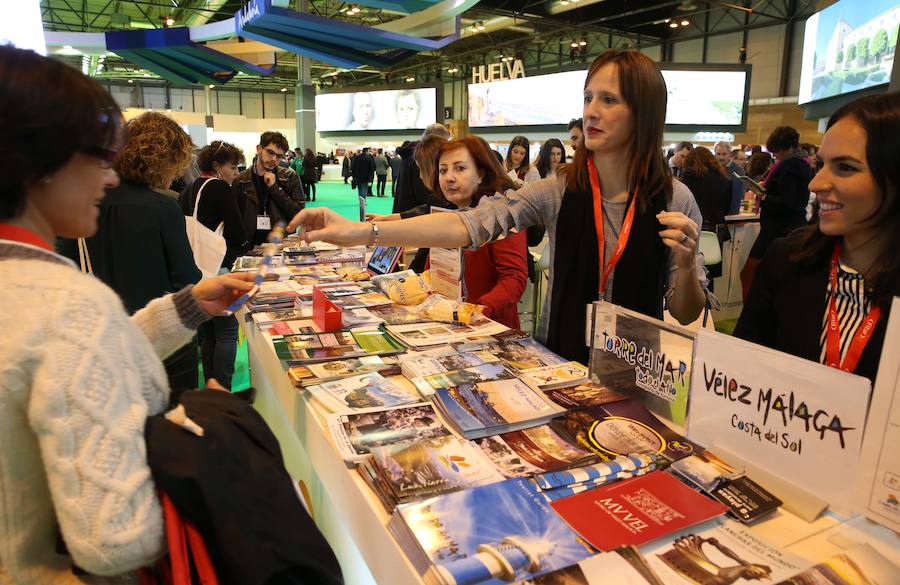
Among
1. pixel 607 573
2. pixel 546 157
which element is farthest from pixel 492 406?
pixel 546 157

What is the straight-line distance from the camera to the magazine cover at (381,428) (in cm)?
120

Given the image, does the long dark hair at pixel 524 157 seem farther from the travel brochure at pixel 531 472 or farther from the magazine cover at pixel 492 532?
the magazine cover at pixel 492 532

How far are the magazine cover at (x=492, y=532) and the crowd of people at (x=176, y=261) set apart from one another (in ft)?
1.24

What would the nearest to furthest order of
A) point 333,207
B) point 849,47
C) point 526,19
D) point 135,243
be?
point 135,243 < point 849,47 < point 333,207 < point 526,19

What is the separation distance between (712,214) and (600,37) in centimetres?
1805

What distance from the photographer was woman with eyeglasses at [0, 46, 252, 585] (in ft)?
2.30

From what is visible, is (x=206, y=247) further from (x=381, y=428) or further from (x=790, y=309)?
(x=790, y=309)

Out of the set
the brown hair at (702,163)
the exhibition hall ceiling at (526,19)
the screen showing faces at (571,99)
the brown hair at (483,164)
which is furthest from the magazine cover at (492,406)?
the exhibition hall ceiling at (526,19)

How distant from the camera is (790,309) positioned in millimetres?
1349

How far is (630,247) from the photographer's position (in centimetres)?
161

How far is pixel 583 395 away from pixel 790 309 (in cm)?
52

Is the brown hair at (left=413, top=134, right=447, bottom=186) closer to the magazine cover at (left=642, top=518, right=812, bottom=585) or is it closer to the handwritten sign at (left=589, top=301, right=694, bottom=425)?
the handwritten sign at (left=589, top=301, right=694, bottom=425)

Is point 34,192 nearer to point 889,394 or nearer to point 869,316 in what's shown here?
point 889,394

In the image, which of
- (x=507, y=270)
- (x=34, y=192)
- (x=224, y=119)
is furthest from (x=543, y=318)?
(x=224, y=119)
